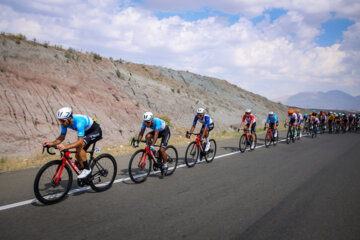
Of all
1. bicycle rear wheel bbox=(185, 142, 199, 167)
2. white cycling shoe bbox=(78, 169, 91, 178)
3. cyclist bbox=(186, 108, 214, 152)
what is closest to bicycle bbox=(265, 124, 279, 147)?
cyclist bbox=(186, 108, 214, 152)

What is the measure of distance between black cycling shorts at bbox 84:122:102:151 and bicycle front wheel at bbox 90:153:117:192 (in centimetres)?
38

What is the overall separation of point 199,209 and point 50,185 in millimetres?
3001

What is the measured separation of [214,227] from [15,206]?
3610mm

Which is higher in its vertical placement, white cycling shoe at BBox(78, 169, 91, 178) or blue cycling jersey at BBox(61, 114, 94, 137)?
blue cycling jersey at BBox(61, 114, 94, 137)

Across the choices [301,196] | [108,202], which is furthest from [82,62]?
[301,196]

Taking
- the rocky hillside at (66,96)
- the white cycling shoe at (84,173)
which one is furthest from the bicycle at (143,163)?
the rocky hillside at (66,96)

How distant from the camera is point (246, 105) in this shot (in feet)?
126

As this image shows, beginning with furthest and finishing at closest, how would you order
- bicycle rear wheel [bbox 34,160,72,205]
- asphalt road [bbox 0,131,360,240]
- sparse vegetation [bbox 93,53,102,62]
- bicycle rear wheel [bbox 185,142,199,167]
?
sparse vegetation [bbox 93,53,102,62] → bicycle rear wheel [bbox 185,142,199,167] → bicycle rear wheel [bbox 34,160,72,205] → asphalt road [bbox 0,131,360,240]

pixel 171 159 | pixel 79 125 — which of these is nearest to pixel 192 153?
pixel 171 159

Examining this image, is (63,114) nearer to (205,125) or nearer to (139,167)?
(139,167)

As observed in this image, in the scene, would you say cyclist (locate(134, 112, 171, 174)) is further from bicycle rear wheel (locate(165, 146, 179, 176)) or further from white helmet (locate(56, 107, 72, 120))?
white helmet (locate(56, 107, 72, 120))

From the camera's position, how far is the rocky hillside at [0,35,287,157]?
36.9 feet

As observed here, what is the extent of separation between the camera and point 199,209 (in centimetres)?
450

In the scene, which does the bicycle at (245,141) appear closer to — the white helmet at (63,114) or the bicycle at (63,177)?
the bicycle at (63,177)
